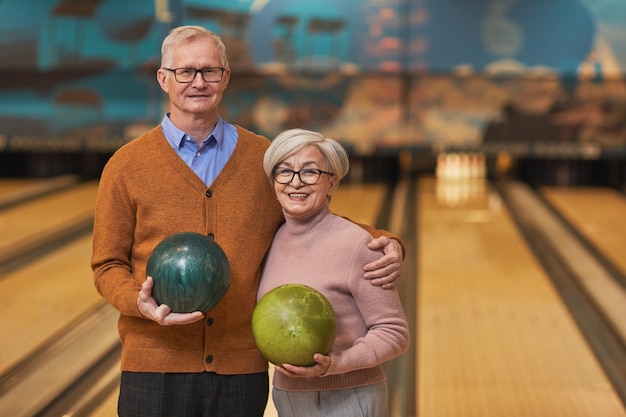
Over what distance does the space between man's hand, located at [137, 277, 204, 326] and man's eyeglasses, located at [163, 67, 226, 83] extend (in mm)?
369

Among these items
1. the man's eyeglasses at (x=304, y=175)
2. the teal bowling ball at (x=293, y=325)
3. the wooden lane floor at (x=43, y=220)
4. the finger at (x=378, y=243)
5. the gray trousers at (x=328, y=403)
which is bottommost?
the wooden lane floor at (x=43, y=220)

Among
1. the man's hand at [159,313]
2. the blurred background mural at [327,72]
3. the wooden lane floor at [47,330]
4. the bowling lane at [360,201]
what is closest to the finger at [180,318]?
the man's hand at [159,313]

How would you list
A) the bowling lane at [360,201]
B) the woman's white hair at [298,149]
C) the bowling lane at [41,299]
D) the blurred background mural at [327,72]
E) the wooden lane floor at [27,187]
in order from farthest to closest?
the blurred background mural at [327,72] → the wooden lane floor at [27,187] → the bowling lane at [360,201] → the bowling lane at [41,299] → the woman's white hair at [298,149]

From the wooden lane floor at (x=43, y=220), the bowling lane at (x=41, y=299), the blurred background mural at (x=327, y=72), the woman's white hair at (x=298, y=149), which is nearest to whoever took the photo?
the woman's white hair at (x=298, y=149)

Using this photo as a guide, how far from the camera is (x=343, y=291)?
175 cm

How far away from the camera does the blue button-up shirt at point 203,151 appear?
1811mm

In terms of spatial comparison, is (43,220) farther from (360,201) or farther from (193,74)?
(193,74)

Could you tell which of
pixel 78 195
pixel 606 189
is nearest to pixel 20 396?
pixel 78 195

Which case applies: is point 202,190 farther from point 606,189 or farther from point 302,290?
point 606,189

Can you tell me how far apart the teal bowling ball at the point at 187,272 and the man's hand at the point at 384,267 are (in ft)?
0.87

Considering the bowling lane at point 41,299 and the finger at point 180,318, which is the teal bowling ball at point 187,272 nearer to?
the finger at point 180,318

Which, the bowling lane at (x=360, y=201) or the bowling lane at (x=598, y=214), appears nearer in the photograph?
the bowling lane at (x=598, y=214)

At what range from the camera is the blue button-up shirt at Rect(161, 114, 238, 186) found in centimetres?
181

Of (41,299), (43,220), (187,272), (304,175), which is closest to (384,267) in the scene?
(304,175)
